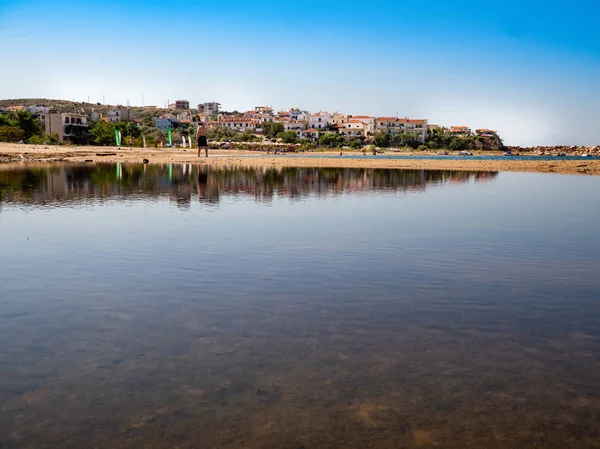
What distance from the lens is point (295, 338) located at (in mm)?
7668

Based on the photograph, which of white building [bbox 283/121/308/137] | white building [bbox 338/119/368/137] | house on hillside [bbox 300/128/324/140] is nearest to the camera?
house on hillside [bbox 300/128/324/140]

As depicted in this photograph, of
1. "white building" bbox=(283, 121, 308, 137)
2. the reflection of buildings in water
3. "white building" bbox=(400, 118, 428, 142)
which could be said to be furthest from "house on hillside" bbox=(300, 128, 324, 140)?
the reflection of buildings in water

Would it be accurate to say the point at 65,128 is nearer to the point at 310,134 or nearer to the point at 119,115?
the point at 119,115

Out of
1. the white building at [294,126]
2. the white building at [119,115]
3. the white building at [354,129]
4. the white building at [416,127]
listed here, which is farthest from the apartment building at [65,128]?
the white building at [416,127]

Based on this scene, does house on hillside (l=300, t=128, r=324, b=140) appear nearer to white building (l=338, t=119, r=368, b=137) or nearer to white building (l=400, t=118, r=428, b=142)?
white building (l=338, t=119, r=368, b=137)

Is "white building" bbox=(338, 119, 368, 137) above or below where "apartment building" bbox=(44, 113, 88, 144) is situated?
above

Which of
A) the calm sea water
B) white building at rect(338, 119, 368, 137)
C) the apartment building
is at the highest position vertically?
white building at rect(338, 119, 368, 137)

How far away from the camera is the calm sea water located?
5371mm

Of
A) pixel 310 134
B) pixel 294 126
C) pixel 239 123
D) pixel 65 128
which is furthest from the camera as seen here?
pixel 239 123

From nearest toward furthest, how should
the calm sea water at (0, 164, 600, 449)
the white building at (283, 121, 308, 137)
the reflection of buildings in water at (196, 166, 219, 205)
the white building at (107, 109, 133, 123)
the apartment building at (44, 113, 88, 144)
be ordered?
the calm sea water at (0, 164, 600, 449)
the reflection of buildings in water at (196, 166, 219, 205)
the apartment building at (44, 113, 88, 144)
the white building at (107, 109, 133, 123)
the white building at (283, 121, 308, 137)

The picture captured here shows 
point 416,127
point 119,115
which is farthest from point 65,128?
point 416,127

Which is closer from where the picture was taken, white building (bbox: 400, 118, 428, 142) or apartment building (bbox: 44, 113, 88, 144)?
apartment building (bbox: 44, 113, 88, 144)

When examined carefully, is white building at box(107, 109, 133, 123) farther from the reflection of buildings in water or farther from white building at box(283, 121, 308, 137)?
the reflection of buildings in water

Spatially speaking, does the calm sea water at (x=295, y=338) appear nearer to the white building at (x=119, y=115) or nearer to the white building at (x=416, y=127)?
the white building at (x=119, y=115)
